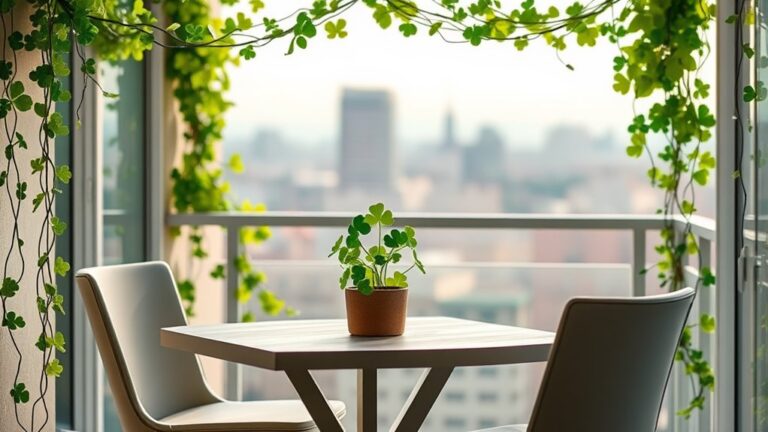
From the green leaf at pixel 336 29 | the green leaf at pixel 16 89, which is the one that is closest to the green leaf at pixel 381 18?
the green leaf at pixel 336 29

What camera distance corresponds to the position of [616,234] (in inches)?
173

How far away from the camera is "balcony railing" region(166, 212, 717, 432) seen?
4113 millimetres

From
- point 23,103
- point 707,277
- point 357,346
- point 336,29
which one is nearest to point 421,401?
point 357,346

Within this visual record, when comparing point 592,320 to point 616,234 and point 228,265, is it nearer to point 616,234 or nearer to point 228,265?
point 616,234

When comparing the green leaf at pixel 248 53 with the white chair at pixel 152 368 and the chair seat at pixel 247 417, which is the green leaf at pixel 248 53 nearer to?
the white chair at pixel 152 368

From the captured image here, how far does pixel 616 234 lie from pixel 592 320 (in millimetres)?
2191

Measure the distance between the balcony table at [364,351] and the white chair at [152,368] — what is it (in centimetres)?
29

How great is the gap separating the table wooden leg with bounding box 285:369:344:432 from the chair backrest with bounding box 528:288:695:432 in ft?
1.87

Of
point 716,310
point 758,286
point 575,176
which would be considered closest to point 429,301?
point 716,310

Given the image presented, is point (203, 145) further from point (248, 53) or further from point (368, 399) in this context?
point (368, 399)

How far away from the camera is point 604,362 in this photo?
2.32 m

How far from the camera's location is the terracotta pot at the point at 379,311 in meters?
2.79

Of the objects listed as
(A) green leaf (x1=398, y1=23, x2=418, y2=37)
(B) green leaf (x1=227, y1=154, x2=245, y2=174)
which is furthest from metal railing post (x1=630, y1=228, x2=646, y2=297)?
(B) green leaf (x1=227, y1=154, x2=245, y2=174)

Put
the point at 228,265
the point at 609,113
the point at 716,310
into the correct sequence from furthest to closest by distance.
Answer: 1. the point at 609,113
2. the point at 228,265
3. the point at 716,310
